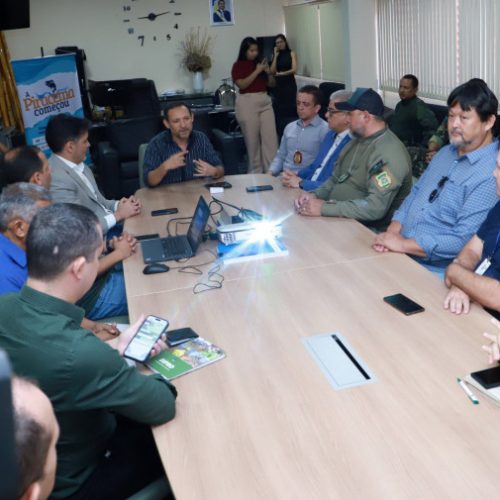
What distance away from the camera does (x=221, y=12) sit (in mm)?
8172

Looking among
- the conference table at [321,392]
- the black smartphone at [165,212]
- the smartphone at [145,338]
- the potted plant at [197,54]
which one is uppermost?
the potted plant at [197,54]

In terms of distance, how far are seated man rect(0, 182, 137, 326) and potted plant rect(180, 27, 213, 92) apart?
23.1ft

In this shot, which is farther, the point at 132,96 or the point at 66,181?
the point at 132,96

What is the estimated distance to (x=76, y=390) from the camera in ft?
4.80

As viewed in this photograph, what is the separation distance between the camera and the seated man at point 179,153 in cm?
426

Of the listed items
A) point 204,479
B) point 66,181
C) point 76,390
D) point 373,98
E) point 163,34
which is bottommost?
point 204,479

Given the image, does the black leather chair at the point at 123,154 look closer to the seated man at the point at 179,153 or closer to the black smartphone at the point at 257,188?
the seated man at the point at 179,153

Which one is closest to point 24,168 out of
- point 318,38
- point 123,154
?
point 123,154

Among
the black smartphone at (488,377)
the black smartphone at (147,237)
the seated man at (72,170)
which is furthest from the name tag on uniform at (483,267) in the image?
the seated man at (72,170)

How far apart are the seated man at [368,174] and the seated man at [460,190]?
33cm

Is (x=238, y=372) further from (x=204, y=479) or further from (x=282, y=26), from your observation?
(x=282, y=26)

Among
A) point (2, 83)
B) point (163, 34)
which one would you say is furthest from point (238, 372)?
point (163, 34)

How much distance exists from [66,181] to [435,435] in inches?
106

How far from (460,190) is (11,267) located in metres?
1.92
